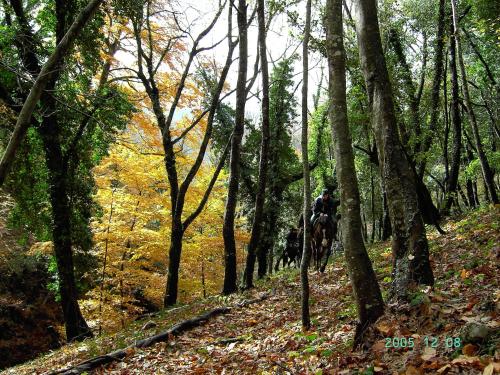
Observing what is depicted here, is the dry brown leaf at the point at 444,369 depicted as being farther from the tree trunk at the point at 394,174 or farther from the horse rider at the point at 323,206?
the horse rider at the point at 323,206

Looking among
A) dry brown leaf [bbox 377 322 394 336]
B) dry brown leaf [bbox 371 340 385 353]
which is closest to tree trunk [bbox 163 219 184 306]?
dry brown leaf [bbox 377 322 394 336]

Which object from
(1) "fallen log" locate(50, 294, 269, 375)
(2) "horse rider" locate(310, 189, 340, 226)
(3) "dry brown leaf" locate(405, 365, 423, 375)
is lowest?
(1) "fallen log" locate(50, 294, 269, 375)

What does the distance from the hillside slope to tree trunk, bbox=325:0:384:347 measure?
0.23m

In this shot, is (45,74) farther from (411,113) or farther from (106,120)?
(411,113)

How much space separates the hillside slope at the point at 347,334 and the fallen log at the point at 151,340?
0.16 m

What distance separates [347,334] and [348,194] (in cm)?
196

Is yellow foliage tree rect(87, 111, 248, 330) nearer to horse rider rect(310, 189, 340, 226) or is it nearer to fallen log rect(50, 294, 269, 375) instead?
horse rider rect(310, 189, 340, 226)

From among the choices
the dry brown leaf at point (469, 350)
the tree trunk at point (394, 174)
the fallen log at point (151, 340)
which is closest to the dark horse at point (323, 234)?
the fallen log at point (151, 340)

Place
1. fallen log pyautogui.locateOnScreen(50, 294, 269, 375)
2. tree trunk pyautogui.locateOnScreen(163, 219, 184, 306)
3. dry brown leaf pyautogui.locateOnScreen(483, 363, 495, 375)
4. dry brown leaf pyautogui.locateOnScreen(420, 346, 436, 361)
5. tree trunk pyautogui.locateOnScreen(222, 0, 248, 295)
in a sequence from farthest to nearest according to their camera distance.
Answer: tree trunk pyautogui.locateOnScreen(163, 219, 184, 306) < tree trunk pyautogui.locateOnScreen(222, 0, 248, 295) < fallen log pyautogui.locateOnScreen(50, 294, 269, 375) < dry brown leaf pyautogui.locateOnScreen(420, 346, 436, 361) < dry brown leaf pyautogui.locateOnScreen(483, 363, 495, 375)

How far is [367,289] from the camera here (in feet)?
16.0

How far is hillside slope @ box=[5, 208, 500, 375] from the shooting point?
3625mm

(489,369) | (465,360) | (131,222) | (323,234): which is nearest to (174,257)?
(131,222)

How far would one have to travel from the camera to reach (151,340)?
8195mm

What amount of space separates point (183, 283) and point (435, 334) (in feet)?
62.0
